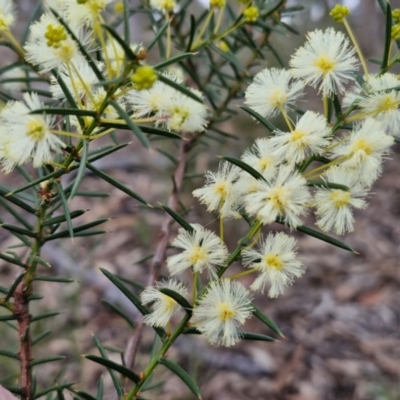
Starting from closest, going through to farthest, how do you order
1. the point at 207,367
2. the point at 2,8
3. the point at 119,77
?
the point at 119,77 < the point at 2,8 < the point at 207,367

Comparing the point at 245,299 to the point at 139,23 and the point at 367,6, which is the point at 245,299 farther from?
the point at 139,23

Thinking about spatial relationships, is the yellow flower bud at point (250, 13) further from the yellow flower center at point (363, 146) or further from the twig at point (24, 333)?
the twig at point (24, 333)

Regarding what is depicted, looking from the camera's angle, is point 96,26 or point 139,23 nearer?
point 96,26

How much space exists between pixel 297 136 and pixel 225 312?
0.22 meters

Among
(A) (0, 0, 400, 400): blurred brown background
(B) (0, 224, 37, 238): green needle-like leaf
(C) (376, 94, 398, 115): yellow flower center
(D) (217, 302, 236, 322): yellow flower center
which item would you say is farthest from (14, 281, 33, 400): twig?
(A) (0, 0, 400, 400): blurred brown background

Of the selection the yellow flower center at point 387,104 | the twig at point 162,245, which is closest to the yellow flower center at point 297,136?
the yellow flower center at point 387,104

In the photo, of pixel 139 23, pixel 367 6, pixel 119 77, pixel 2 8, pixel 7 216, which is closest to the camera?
pixel 119 77

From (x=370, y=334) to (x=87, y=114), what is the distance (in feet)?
6.40

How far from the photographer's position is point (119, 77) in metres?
0.48

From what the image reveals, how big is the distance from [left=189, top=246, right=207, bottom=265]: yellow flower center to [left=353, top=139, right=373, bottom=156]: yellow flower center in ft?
0.67

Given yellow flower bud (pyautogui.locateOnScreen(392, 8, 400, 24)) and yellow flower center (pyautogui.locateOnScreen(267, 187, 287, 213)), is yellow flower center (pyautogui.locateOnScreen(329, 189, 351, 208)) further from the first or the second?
yellow flower bud (pyautogui.locateOnScreen(392, 8, 400, 24))

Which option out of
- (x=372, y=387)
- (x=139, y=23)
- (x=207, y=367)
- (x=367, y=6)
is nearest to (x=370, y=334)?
(x=372, y=387)

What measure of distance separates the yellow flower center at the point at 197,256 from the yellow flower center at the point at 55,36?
0.88 ft

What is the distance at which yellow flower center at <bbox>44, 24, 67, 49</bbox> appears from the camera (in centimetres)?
50
